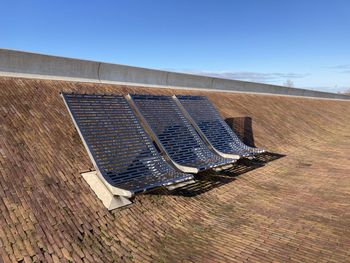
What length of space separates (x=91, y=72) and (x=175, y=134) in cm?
425

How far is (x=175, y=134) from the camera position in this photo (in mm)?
7586

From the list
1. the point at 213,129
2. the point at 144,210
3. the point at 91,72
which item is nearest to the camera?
the point at 144,210

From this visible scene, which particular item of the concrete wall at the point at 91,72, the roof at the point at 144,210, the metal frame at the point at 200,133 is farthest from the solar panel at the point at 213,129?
the concrete wall at the point at 91,72

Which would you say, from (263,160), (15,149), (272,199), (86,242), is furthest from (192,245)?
(263,160)

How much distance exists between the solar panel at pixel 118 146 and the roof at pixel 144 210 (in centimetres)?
51

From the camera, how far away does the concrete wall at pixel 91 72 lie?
8.20 meters

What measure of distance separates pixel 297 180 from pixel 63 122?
20.0 feet

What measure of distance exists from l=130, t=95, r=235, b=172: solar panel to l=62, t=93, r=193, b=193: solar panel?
0.53 meters

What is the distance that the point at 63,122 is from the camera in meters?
7.17

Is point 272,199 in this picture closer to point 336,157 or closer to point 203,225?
point 203,225

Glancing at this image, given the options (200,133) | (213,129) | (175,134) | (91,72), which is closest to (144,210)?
(175,134)

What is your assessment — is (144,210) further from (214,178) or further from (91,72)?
(91,72)

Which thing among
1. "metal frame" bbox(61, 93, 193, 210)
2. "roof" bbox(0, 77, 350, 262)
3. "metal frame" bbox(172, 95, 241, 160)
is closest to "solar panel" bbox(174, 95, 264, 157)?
"metal frame" bbox(172, 95, 241, 160)

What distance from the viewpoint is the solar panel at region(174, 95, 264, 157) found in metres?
8.24
